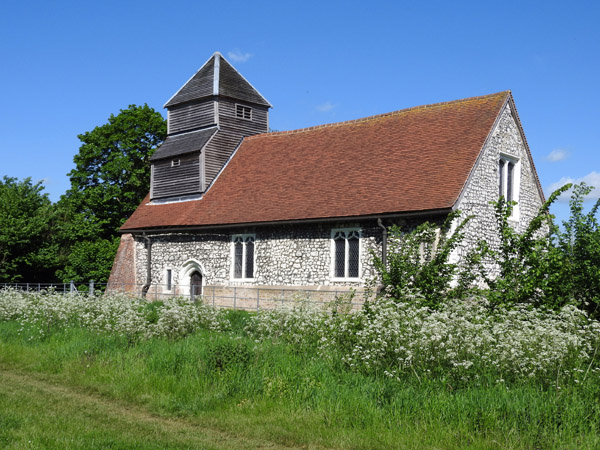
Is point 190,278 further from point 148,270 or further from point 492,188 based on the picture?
point 492,188

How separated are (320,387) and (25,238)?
3452 centimetres

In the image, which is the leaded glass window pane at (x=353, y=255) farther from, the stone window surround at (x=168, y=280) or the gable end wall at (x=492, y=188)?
the stone window surround at (x=168, y=280)

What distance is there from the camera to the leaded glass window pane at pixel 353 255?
75.4 feet

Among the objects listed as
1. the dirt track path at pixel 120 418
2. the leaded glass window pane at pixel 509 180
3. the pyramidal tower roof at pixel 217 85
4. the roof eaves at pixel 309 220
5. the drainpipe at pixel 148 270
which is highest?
the pyramidal tower roof at pixel 217 85

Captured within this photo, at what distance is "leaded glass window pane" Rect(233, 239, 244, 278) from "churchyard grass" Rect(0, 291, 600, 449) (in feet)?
46.2

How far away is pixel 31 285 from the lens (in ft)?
132

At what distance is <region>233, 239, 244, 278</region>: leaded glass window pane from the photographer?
27.1 meters

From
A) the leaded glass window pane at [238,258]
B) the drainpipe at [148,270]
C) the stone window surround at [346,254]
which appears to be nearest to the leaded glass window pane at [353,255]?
the stone window surround at [346,254]

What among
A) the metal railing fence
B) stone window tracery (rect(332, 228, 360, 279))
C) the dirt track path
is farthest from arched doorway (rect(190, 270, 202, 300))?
the dirt track path

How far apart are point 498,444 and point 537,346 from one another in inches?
99.2

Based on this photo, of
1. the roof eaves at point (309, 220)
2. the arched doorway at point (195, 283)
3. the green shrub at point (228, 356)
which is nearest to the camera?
the green shrub at point (228, 356)

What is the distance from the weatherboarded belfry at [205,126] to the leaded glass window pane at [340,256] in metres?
9.55

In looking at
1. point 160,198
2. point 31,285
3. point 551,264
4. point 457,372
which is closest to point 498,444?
point 457,372

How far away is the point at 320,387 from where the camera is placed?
30.1 feet
